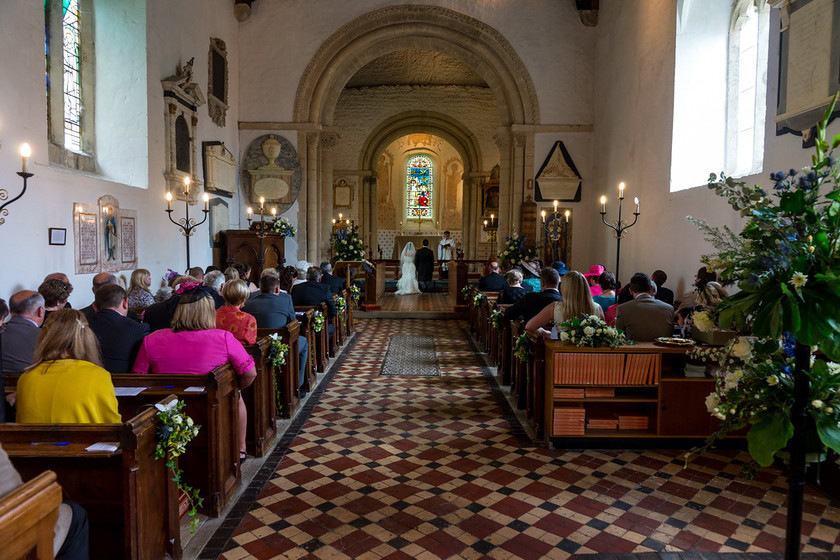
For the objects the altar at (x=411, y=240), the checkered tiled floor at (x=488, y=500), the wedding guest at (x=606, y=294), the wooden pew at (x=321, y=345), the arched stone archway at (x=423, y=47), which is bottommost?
the checkered tiled floor at (x=488, y=500)

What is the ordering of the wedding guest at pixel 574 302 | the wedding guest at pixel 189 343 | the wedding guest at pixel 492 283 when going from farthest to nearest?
the wedding guest at pixel 492 283
the wedding guest at pixel 574 302
the wedding guest at pixel 189 343

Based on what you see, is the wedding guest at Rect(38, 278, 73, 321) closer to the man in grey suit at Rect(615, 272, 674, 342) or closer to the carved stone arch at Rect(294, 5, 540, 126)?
the man in grey suit at Rect(615, 272, 674, 342)

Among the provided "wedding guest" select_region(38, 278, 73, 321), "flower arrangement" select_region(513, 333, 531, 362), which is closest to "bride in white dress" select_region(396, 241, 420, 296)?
"flower arrangement" select_region(513, 333, 531, 362)

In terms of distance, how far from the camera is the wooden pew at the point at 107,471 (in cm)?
251

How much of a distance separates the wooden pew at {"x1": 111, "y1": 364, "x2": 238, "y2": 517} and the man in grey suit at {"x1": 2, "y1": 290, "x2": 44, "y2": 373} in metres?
0.85

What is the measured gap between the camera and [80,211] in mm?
7262

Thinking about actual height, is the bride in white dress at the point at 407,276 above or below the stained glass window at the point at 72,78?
below

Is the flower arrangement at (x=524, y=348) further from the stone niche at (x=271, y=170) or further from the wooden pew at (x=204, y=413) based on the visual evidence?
the stone niche at (x=271, y=170)

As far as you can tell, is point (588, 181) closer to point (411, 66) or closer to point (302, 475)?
point (411, 66)

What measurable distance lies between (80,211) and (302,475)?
16.7 feet

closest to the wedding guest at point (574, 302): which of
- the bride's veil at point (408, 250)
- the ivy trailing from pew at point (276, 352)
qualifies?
the ivy trailing from pew at point (276, 352)

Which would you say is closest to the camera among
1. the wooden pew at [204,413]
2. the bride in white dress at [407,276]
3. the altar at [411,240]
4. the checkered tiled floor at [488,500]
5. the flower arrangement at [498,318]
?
the checkered tiled floor at [488,500]

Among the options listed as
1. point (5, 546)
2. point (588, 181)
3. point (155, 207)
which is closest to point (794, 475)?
point (5, 546)

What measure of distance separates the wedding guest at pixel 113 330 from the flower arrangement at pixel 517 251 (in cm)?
1022
